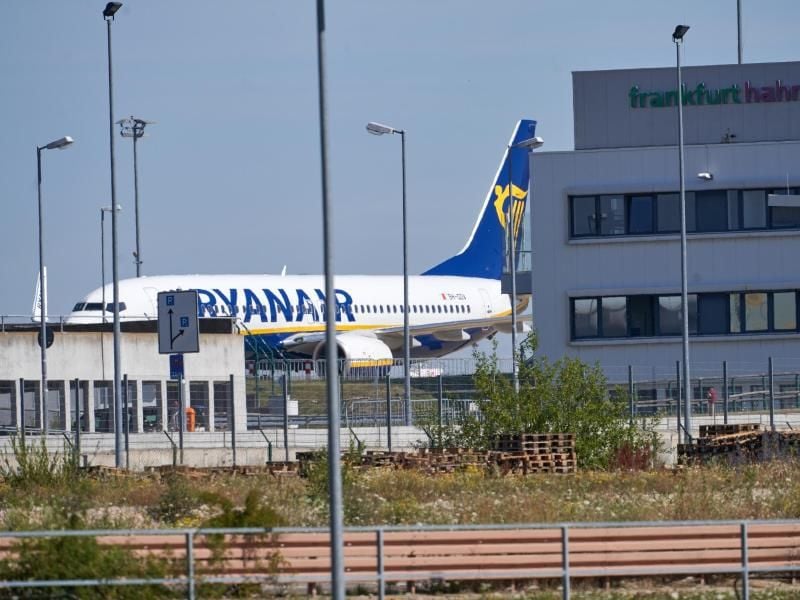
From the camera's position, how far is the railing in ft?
46.4

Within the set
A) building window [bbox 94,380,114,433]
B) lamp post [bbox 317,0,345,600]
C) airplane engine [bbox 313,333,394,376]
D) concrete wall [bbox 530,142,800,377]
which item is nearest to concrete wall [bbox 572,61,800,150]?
concrete wall [bbox 530,142,800,377]

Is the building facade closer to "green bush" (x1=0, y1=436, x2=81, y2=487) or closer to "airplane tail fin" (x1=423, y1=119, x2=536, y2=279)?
"green bush" (x1=0, y1=436, x2=81, y2=487)

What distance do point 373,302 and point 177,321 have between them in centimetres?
4068

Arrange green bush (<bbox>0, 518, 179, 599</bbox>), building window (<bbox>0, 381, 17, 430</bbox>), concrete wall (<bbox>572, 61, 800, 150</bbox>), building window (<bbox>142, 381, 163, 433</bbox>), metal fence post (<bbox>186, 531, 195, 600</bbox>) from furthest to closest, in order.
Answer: concrete wall (<bbox>572, 61, 800, 150</bbox>), building window (<bbox>142, 381, 163, 433</bbox>), building window (<bbox>0, 381, 17, 430</bbox>), green bush (<bbox>0, 518, 179, 599</bbox>), metal fence post (<bbox>186, 531, 195, 600</bbox>)

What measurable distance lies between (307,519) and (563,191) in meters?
26.8

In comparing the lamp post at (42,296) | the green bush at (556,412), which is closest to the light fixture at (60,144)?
the lamp post at (42,296)

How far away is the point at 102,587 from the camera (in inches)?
548

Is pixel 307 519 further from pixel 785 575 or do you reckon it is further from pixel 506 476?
pixel 506 476

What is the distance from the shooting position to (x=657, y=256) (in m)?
43.7

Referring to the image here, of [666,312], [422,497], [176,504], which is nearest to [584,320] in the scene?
[666,312]

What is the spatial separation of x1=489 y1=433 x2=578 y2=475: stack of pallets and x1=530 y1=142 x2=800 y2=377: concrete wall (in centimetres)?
1612

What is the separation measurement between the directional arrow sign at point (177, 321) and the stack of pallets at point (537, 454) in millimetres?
6068

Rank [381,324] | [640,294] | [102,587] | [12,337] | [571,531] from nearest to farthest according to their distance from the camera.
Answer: [102,587] < [571,531] < [12,337] < [640,294] < [381,324]

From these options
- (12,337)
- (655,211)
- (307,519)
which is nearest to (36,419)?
(12,337)
